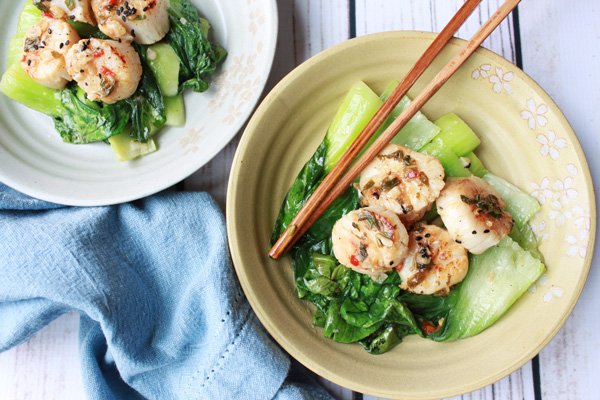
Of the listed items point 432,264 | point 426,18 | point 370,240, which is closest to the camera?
point 370,240

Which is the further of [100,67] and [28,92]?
[28,92]

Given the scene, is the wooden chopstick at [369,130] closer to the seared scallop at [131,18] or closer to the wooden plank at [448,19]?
the wooden plank at [448,19]

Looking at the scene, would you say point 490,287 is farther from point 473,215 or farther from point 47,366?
point 47,366

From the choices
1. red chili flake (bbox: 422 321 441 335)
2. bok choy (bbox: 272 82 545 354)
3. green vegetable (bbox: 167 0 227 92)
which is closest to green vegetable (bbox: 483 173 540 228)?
bok choy (bbox: 272 82 545 354)

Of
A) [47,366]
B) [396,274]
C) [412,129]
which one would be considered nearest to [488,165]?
[412,129]

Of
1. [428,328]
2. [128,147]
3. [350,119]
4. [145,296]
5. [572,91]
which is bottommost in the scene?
[145,296]

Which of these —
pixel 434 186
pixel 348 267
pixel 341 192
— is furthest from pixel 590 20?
pixel 348 267

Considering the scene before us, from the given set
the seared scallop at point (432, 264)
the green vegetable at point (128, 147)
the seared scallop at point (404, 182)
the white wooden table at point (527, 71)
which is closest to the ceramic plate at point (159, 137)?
the green vegetable at point (128, 147)

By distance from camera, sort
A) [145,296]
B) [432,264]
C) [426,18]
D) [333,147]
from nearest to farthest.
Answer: [432,264]
[333,147]
[145,296]
[426,18]
